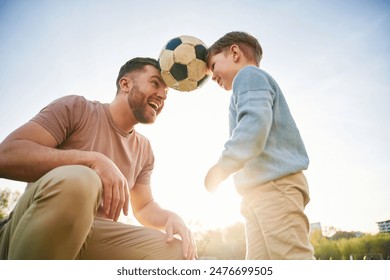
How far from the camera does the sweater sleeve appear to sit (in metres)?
1.48

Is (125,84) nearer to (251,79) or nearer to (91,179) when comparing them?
(251,79)

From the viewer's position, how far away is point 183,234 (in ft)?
5.81

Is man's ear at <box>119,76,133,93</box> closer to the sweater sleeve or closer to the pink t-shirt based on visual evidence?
the pink t-shirt

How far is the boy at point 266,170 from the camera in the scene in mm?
1437

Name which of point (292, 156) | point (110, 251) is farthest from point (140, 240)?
point (292, 156)

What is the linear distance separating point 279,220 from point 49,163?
111 cm

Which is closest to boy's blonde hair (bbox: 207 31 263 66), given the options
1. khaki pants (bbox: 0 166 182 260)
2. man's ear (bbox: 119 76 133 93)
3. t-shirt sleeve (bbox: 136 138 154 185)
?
man's ear (bbox: 119 76 133 93)

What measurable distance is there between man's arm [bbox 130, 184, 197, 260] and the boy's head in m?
0.94

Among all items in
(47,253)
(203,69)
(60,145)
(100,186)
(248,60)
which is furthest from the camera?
(203,69)

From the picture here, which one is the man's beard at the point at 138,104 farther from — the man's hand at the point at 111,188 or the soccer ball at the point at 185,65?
the man's hand at the point at 111,188
